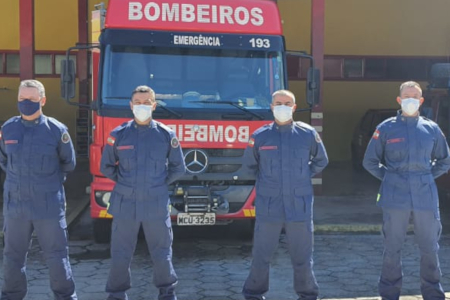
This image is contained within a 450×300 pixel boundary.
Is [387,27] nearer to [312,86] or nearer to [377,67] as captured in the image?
[377,67]

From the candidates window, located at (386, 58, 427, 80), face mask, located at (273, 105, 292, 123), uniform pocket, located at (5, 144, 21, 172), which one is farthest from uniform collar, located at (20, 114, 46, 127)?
window, located at (386, 58, 427, 80)

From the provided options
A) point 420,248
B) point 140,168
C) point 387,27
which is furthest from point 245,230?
point 387,27

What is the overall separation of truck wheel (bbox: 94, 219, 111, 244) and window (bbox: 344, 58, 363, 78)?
11.0m

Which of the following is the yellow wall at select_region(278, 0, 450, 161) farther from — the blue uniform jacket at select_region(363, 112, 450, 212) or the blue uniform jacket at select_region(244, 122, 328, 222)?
the blue uniform jacket at select_region(244, 122, 328, 222)

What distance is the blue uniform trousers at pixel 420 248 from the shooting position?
4934 millimetres

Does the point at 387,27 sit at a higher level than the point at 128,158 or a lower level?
higher

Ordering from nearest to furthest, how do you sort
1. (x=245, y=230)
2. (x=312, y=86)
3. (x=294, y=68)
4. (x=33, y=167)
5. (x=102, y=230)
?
(x=33, y=167)
(x=312, y=86)
(x=102, y=230)
(x=245, y=230)
(x=294, y=68)

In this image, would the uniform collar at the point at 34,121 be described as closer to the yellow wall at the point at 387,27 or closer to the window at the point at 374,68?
the yellow wall at the point at 387,27

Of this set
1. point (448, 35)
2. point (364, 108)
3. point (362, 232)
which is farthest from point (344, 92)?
point (362, 232)

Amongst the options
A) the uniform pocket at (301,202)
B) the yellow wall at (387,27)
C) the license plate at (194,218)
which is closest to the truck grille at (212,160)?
the license plate at (194,218)

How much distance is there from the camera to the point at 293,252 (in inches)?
195

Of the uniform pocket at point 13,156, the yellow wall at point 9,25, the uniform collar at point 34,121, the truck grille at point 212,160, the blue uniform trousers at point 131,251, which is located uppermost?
the yellow wall at point 9,25

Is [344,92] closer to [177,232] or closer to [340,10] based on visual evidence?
[340,10]

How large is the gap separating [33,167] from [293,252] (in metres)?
2.14
